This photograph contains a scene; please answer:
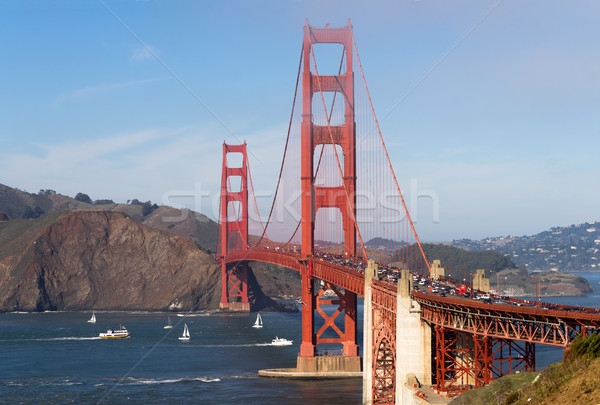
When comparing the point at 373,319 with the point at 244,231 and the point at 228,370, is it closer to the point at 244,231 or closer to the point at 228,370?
the point at 228,370

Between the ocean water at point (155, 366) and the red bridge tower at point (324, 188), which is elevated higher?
the red bridge tower at point (324, 188)

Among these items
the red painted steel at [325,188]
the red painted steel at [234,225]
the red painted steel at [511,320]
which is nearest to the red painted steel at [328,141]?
the red painted steel at [325,188]

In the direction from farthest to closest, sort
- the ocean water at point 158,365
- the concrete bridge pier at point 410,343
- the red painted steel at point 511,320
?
the ocean water at point 158,365 < the concrete bridge pier at point 410,343 < the red painted steel at point 511,320

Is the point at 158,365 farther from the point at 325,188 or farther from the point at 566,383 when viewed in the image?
the point at 566,383

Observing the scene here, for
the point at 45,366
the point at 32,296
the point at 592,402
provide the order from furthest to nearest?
the point at 32,296 → the point at 45,366 → the point at 592,402

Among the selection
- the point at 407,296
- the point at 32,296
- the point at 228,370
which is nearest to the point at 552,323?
the point at 407,296

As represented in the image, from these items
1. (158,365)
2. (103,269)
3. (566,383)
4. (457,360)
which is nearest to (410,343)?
(457,360)

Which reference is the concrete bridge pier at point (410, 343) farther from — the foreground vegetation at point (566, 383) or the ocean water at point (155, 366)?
the ocean water at point (155, 366)
